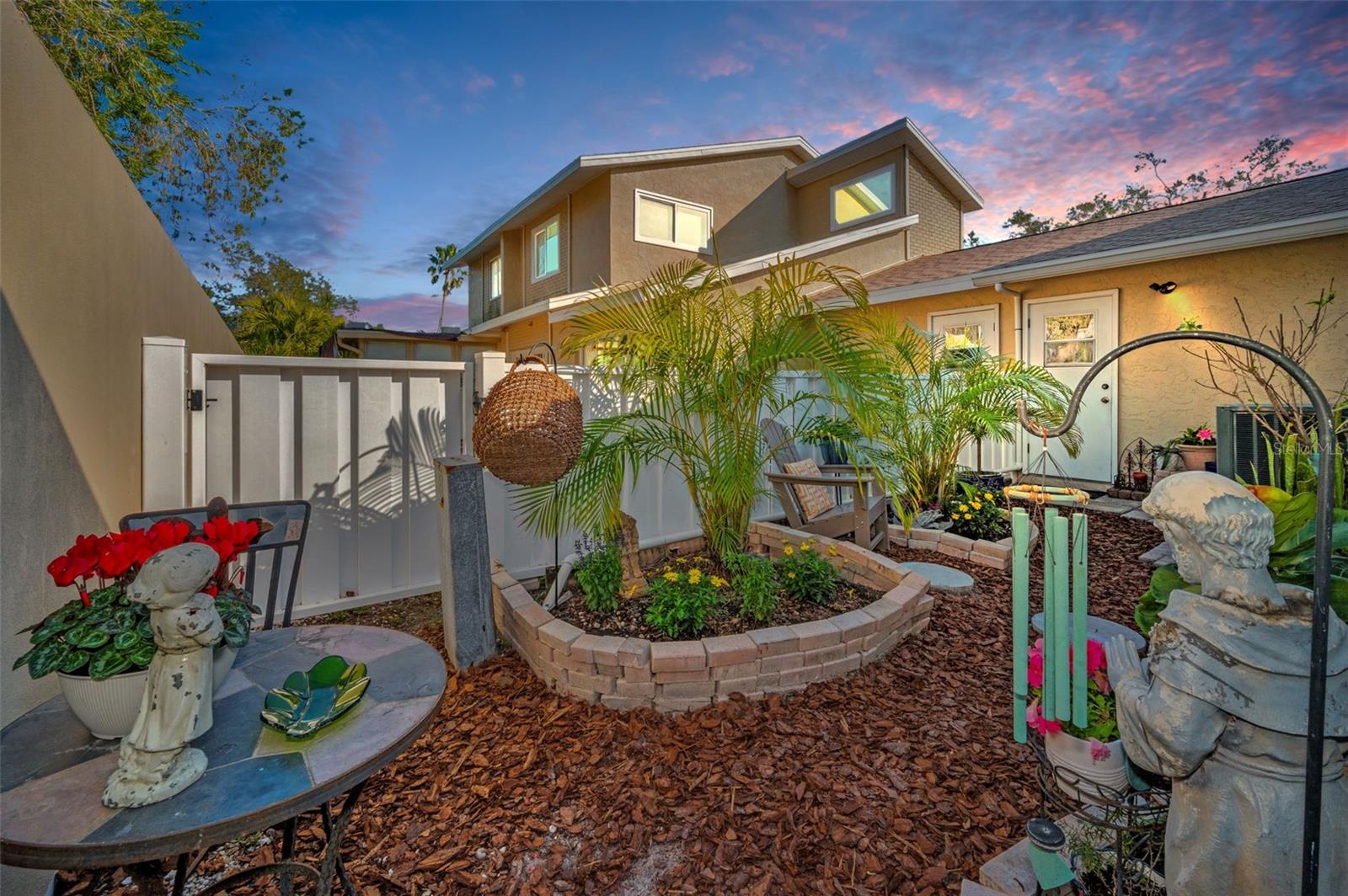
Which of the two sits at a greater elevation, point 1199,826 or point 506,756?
point 1199,826

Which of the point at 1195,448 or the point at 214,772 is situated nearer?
the point at 214,772

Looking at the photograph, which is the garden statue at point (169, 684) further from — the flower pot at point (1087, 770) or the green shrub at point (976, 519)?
the green shrub at point (976, 519)

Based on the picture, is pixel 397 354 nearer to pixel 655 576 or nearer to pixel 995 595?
pixel 655 576

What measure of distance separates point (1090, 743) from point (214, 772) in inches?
69.0

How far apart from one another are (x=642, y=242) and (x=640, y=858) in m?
8.90

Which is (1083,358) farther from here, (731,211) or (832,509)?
(731,211)

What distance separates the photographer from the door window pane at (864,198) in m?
9.81

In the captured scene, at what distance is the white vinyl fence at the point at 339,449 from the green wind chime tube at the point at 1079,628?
2858 millimetres

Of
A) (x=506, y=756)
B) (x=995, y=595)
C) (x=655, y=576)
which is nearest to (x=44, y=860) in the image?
(x=506, y=756)

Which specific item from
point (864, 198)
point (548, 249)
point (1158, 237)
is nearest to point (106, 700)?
point (1158, 237)

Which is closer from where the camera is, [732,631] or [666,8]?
[732,631]

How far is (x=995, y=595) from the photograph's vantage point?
3416 mm

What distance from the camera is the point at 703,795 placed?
1737mm

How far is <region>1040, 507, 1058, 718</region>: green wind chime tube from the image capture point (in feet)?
3.63
